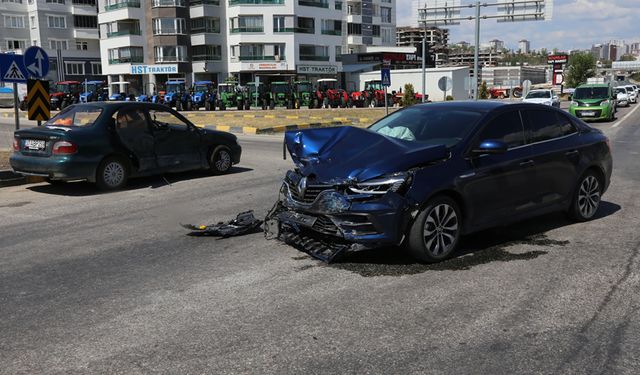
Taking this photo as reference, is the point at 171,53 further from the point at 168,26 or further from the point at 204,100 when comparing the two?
the point at 204,100

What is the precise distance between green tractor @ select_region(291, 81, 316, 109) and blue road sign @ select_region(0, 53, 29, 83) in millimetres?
32612

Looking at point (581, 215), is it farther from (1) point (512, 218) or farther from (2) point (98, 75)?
(2) point (98, 75)

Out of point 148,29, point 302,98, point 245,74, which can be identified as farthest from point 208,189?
point 148,29

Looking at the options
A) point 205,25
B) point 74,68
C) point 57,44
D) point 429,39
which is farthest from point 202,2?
point 429,39

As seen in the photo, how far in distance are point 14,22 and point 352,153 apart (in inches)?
3226

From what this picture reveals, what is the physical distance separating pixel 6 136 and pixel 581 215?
21654 millimetres

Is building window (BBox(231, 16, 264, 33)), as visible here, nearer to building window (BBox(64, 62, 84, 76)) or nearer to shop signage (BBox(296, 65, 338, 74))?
shop signage (BBox(296, 65, 338, 74))

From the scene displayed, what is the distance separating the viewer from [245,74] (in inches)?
2621

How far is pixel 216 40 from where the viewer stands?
221 ft

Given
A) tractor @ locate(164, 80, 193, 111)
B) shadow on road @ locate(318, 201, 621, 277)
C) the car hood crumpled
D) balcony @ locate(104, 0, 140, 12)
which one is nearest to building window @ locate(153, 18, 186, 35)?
balcony @ locate(104, 0, 140, 12)

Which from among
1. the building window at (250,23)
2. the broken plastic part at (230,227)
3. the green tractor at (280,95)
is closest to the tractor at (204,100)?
the green tractor at (280,95)

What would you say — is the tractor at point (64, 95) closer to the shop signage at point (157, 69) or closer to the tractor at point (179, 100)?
the tractor at point (179, 100)

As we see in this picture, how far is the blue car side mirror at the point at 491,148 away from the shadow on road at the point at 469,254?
106cm

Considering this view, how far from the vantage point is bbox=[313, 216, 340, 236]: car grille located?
5.45m
